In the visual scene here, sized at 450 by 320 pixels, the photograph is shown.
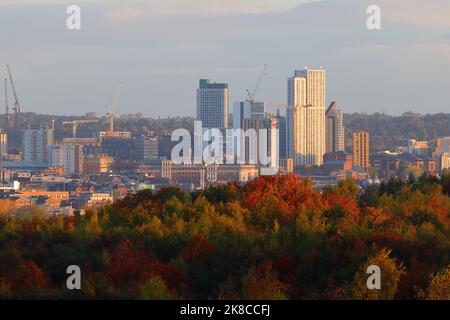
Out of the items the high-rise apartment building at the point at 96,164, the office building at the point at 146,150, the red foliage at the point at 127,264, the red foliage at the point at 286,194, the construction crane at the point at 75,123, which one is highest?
the construction crane at the point at 75,123

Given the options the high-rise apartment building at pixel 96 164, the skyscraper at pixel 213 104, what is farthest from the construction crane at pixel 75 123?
the high-rise apartment building at pixel 96 164

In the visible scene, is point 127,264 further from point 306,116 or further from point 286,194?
point 306,116

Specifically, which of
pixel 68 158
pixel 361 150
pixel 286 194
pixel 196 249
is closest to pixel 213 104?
pixel 68 158

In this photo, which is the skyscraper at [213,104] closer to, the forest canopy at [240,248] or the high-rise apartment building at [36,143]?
the high-rise apartment building at [36,143]

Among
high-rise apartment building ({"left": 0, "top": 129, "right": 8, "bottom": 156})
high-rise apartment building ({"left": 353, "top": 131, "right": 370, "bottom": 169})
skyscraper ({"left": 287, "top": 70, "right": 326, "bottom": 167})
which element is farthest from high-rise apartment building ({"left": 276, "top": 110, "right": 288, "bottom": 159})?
high-rise apartment building ({"left": 0, "top": 129, "right": 8, "bottom": 156})

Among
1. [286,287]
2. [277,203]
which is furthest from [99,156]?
[286,287]

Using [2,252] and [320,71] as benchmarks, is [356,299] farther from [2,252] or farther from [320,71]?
[320,71]
